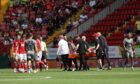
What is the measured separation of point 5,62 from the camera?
1652 inches

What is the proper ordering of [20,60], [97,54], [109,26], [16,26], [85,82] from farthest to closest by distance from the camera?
[16,26] → [109,26] → [97,54] → [20,60] → [85,82]

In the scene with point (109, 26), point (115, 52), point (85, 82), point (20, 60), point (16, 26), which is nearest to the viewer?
point (85, 82)

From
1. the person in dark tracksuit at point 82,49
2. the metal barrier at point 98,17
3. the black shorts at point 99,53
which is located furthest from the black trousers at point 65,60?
the metal barrier at point 98,17

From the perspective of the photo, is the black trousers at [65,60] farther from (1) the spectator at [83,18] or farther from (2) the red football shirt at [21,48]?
(1) the spectator at [83,18]

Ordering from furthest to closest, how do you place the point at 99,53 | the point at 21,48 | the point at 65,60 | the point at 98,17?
1. the point at 98,17
2. the point at 65,60
3. the point at 99,53
4. the point at 21,48

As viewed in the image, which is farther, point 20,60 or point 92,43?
point 92,43

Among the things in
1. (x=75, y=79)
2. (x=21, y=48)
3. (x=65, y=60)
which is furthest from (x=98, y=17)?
(x=75, y=79)

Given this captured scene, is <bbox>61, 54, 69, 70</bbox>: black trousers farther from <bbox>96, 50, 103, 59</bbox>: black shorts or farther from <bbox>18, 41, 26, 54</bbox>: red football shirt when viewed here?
<bbox>18, 41, 26, 54</bbox>: red football shirt

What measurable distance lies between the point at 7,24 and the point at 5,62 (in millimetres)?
6760

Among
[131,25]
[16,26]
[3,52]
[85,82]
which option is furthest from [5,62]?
[85,82]

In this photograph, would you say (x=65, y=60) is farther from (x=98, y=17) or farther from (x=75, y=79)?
(x=98, y=17)

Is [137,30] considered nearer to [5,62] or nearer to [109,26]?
[109,26]

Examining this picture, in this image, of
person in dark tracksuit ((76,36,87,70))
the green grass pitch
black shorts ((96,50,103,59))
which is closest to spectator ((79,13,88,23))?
person in dark tracksuit ((76,36,87,70))

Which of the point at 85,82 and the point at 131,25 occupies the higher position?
the point at 131,25
